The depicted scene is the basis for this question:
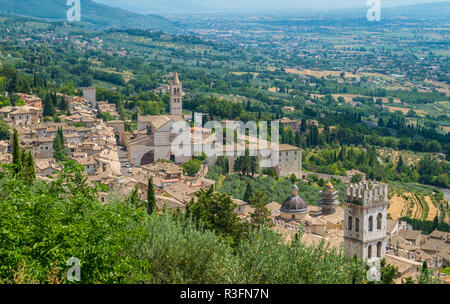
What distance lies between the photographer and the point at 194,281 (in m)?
10.0

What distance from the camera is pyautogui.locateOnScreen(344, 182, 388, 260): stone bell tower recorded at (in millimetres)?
16203

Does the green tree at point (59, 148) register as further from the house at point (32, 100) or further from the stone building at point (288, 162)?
the stone building at point (288, 162)

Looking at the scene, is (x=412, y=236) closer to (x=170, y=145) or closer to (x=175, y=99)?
(x=170, y=145)

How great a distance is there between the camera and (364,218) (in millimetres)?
16188

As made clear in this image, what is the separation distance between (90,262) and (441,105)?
283ft

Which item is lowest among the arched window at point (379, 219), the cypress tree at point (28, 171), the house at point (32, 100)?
the arched window at point (379, 219)

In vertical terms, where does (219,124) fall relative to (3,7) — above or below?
below

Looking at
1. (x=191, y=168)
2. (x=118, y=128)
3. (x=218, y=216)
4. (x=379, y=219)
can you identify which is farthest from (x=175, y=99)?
(x=379, y=219)

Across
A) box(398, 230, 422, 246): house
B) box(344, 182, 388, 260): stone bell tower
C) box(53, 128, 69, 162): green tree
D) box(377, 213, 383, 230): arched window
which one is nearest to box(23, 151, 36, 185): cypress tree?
box(53, 128, 69, 162): green tree

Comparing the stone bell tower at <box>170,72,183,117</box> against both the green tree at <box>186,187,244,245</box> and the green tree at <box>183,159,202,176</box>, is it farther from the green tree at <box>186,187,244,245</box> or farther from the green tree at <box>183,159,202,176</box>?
the green tree at <box>186,187,244,245</box>

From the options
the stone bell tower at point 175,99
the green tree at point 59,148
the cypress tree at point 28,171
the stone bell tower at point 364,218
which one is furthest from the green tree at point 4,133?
the stone bell tower at point 364,218

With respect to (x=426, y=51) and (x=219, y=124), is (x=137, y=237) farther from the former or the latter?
(x=426, y=51)

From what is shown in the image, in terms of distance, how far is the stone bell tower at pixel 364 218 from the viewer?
16.2 m
